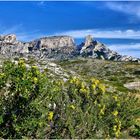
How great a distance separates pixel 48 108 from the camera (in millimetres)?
16656

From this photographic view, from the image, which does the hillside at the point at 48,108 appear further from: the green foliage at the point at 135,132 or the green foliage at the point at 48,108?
the green foliage at the point at 135,132

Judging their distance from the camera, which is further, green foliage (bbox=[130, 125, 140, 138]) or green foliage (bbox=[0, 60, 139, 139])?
green foliage (bbox=[130, 125, 140, 138])

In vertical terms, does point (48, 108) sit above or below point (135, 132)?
above

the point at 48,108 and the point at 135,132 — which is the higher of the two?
the point at 48,108

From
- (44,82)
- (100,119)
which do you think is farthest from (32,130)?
(100,119)

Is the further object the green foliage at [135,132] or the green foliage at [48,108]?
the green foliage at [135,132]

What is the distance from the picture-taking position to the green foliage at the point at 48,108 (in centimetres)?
1530

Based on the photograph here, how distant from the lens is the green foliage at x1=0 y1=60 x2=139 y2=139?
15.3 m

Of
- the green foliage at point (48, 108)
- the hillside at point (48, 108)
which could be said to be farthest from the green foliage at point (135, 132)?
the green foliage at point (48, 108)

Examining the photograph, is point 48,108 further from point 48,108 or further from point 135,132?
point 135,132

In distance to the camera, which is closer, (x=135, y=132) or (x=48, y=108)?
(x=48, y=108)

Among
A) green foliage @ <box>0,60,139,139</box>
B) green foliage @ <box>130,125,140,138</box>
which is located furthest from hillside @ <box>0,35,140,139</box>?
green foliage @ <box>130,125,140,138</box>

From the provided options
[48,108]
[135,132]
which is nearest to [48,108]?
[48,108]

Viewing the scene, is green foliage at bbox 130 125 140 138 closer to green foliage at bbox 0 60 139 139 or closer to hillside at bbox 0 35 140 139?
hillside at bbox 0 35 140 139
